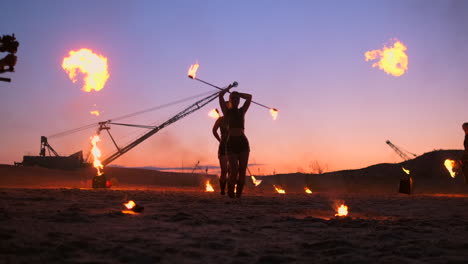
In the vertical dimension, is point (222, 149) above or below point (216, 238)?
above

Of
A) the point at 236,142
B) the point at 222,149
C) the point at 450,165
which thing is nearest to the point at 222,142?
the point at 222,149

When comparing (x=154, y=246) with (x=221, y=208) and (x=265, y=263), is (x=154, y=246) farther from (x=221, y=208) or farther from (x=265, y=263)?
(x=221, y=208)

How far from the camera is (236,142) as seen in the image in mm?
9250

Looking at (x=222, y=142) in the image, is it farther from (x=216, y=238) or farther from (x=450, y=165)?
(x=450, y=165)

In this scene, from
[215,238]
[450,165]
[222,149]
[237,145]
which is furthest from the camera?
[450,165]

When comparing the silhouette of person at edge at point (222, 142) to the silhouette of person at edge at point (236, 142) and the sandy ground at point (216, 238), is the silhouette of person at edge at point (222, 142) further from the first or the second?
the sandy ground at point (216, 238)

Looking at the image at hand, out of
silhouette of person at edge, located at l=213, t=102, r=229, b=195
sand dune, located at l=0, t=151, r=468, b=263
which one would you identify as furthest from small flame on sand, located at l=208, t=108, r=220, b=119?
sand dune, located at l=0, t=151, r=468, b=263

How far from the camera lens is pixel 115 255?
3402 millimetres

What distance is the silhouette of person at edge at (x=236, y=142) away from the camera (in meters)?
9.23

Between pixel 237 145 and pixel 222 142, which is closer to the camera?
pixel 237 145

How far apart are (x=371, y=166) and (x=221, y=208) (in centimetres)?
3192

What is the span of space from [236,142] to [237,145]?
8cm

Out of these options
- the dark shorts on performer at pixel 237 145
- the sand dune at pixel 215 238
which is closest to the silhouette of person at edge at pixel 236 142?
the dark shorts on performer at pixel 237 145

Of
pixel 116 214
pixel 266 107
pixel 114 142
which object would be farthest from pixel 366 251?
pixel 114 142
